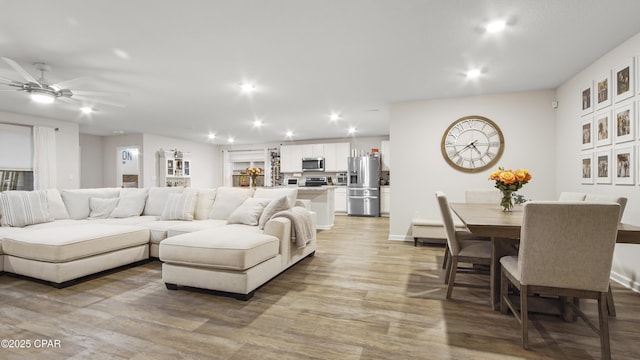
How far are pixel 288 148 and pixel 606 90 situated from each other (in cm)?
744

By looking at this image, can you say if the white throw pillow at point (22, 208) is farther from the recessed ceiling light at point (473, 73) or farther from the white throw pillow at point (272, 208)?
the recessed ceiling light at point (473, 73)

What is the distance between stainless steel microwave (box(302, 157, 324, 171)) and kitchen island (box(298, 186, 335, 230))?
9.44 ft

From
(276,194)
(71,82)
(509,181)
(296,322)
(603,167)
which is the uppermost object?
(71,82)

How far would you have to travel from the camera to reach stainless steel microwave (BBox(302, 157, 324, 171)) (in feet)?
29.2

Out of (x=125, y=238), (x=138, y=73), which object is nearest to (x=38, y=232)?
(x=125, y=238)

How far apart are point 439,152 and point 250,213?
3078 millimetres

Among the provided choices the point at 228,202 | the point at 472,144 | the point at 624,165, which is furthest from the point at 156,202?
the point at 624,165

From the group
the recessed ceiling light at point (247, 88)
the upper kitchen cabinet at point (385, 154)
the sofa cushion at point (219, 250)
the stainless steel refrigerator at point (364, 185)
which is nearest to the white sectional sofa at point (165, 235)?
the sofa cushion at point (219, 250)

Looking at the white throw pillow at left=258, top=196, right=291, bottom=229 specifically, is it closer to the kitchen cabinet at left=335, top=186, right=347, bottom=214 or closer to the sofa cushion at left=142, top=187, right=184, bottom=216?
the sofa cushion at left=142, top=187, right=184, bottom=216

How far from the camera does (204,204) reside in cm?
425

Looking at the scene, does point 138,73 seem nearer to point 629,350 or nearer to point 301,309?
point 301,309

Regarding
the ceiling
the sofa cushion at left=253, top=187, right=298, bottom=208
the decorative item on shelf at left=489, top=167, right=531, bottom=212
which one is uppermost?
the ceiling

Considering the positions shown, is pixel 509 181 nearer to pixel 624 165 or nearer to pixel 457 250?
pixel 457 250

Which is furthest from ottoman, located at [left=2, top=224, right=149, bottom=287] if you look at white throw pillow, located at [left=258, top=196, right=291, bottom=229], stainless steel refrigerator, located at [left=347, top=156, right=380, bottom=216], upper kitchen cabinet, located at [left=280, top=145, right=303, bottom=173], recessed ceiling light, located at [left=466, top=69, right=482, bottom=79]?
upper kitchen cabinet, located at [left=280, top=145, right=303, bottom=173]
